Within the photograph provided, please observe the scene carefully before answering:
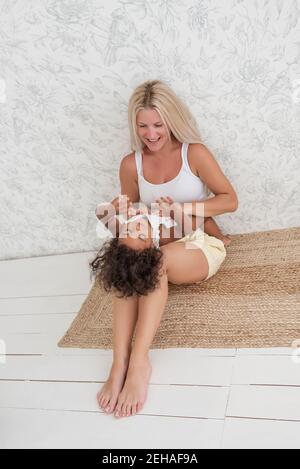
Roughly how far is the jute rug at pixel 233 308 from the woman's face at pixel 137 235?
30 centimetres

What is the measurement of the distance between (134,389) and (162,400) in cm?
8

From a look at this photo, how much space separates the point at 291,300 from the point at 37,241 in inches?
48.2

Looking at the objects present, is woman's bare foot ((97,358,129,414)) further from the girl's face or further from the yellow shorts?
the yellow shorts

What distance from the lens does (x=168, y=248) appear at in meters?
1.44

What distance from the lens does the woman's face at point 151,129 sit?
1.52 meters

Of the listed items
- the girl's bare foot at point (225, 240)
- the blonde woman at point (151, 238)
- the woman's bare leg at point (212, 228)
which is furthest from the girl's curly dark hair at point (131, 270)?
the girl's bare foot at point (225, 240)

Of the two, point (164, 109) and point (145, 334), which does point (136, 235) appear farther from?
point (164, 109)

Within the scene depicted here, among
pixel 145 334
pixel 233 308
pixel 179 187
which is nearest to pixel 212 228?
pixel 179 187

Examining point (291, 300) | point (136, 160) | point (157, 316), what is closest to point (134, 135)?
point (136, 160)

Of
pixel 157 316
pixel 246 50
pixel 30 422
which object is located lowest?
pixel 30 422

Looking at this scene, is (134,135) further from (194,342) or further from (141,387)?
(141,387)

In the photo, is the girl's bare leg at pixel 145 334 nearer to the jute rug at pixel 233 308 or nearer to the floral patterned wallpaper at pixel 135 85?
the jute rug at pixel 233 308

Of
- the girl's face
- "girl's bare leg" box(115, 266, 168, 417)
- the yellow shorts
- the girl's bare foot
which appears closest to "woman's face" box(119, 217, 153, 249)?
the girl's face

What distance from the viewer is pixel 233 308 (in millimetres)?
1498
